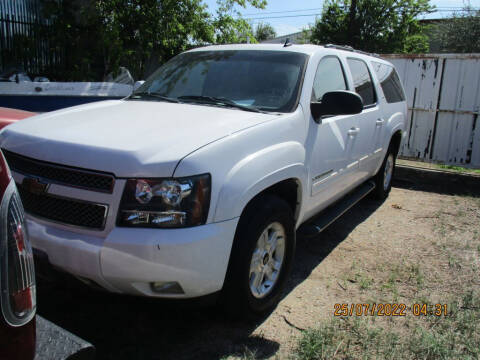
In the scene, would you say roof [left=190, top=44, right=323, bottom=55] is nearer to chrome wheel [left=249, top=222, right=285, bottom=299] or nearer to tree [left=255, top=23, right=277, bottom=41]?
chrome wheel [left=249, top=222, right=285, bottom=299]

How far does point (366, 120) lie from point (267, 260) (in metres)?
2.32

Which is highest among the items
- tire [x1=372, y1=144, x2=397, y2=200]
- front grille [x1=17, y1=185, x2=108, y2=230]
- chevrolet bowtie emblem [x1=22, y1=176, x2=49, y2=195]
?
chevrolet bowtie emblem [x1=22, y1=176, x2=49, y2=195]

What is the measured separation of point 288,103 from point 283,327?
1626 mm

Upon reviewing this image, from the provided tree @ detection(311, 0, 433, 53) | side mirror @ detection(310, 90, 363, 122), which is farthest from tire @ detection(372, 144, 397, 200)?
tree @ detection(311, 0, 433, 53)

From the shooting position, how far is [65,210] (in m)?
2.40

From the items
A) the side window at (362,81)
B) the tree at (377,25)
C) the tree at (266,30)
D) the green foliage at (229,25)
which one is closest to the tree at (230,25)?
the green foliage at (229,25)

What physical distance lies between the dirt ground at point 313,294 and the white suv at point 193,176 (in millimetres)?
282

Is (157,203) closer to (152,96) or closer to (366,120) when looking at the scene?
(152,96)

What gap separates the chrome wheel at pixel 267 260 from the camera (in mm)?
2871

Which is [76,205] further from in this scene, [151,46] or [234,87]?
[151,46]

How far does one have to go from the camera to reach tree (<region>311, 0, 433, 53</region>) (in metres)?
28.9

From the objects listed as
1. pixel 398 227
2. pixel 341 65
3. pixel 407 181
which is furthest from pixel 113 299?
pixel 407 181

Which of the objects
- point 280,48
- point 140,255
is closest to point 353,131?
point 280,48

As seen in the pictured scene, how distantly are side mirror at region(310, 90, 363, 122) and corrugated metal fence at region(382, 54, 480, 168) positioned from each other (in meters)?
5.56
